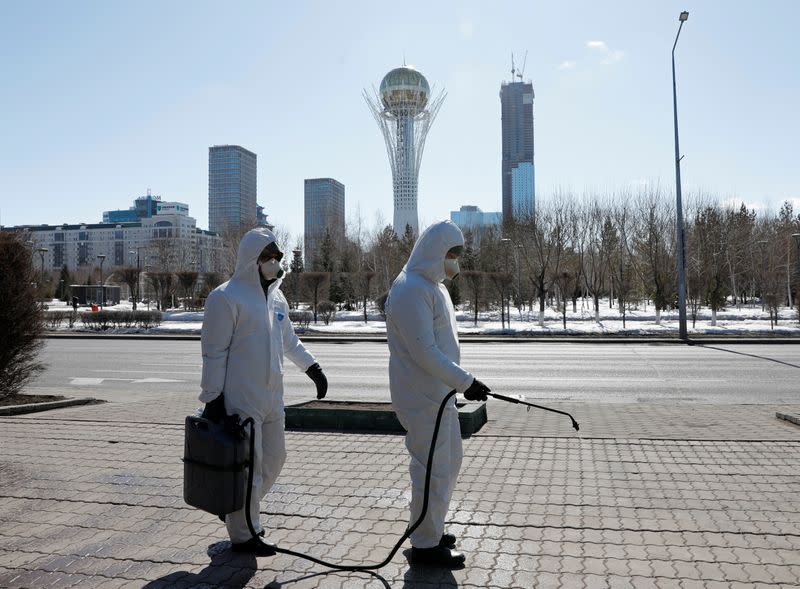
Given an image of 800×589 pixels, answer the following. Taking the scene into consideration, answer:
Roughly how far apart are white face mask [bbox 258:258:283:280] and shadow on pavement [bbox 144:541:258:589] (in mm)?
1669

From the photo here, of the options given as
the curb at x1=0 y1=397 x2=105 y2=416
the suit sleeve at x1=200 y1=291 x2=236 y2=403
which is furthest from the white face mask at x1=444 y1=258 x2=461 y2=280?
the curb at x1=0 y1=397 x2=105 y2=416

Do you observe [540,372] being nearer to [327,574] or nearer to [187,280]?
[327,574]

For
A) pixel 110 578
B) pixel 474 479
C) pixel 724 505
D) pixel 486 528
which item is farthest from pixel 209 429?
pixel 724 505

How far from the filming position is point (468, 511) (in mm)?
4824

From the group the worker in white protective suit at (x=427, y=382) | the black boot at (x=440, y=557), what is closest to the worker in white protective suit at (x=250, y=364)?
the worker in white protective suit at (x=427, y=382)

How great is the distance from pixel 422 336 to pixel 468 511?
67.6 inches

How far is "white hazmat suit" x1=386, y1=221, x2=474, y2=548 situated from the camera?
12.4 ft

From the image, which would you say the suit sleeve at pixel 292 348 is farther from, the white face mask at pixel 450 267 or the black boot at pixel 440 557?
the black boot at pixel 440 557

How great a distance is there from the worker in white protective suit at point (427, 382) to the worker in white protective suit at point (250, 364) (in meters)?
0.76

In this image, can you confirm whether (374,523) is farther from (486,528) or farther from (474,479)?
(474,479)

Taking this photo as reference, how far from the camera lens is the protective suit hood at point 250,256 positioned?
4.18 m

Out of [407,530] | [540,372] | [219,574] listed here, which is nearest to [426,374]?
[407,530]

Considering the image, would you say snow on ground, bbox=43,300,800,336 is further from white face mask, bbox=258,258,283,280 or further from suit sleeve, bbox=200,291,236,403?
suit sleeve, bbox=200,291,236,403

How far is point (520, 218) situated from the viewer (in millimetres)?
48312
